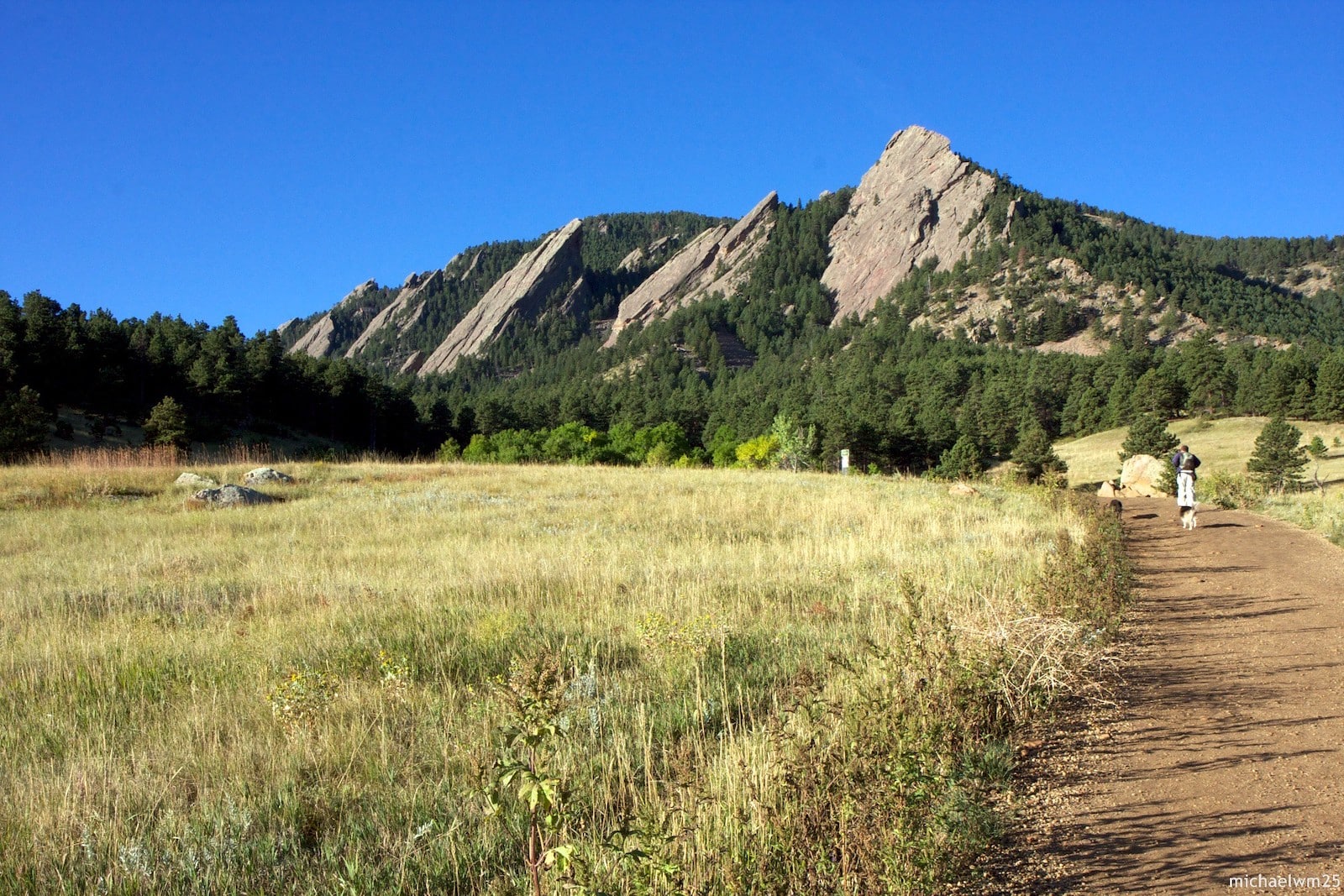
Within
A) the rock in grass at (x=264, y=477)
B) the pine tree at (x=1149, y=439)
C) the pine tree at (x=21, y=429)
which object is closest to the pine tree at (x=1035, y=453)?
the pine tree at (x=1149, y=439)

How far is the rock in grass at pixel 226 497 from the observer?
1517 cm

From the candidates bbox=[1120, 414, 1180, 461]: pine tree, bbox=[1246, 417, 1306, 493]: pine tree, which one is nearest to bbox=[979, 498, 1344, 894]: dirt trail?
bbox=[1246, 417, 1306, 493]: pine tree

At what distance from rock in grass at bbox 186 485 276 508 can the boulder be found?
31.4m

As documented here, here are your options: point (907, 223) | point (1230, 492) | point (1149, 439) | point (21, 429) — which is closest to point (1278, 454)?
point (1149, 439)

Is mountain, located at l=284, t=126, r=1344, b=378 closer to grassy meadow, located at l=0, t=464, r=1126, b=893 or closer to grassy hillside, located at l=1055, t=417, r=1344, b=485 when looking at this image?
grassy hillside, located at l=1055, t=417, r=1344, b=485

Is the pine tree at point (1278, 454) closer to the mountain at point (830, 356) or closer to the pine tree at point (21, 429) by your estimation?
the mountain at point (830, 356)

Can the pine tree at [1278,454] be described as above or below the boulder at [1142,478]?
above

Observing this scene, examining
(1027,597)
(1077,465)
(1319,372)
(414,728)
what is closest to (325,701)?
(414,728)

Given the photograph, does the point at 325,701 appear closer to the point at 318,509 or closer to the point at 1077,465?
the point at 318,509

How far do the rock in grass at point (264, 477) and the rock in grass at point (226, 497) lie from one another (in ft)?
9.37

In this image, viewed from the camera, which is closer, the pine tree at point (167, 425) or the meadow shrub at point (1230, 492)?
the meadow shrub at point (1230, 492)

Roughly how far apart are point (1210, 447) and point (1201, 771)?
72541mm

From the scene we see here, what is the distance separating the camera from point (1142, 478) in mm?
31781

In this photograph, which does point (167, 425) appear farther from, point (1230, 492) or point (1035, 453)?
point (1035, 453)
